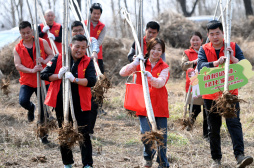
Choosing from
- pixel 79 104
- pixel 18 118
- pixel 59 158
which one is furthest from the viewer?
pixel 18 118

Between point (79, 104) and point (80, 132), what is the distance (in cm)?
30

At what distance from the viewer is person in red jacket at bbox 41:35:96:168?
357cm

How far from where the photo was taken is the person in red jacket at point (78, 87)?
3572mm

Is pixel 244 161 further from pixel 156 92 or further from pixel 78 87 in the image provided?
pixel 78 87

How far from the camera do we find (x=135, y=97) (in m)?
3.49

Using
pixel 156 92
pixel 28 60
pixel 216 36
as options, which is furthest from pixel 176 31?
pixel 156 92

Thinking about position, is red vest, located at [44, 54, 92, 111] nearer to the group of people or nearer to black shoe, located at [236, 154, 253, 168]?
the group of people

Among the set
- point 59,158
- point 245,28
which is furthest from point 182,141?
point 245,28

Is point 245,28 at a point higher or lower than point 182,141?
higher

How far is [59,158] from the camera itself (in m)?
4.45

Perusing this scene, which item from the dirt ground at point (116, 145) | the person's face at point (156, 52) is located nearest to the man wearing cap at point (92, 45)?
the dirt ground at point (116, 145)

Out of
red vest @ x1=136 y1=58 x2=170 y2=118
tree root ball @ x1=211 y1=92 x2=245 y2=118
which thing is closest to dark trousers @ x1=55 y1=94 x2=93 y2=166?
red vest @ x1=136 y1=58 x2=170 y2=118

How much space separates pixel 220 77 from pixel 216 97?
219mm

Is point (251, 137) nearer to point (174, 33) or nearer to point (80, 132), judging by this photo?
point (80, 132)
